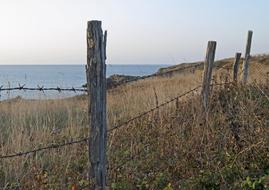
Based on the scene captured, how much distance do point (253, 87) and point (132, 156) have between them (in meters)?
3.82

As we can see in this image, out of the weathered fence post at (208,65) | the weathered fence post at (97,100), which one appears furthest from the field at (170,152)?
the weathered fence post at (97,100)

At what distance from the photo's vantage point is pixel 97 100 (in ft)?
13.0

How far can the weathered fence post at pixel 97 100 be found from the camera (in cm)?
391

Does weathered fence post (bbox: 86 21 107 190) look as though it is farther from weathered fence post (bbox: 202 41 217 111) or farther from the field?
weathered fence post (bbox: 202 41 217 111)

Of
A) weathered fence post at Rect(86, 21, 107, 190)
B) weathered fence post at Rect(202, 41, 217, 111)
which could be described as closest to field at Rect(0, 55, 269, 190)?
weathered fence post at Rect(202, 41, 217, 111)

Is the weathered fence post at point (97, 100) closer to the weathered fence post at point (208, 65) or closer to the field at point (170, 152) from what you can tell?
the field at point (170, 152)

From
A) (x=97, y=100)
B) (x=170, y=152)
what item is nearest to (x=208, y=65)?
(x=170, y=152)

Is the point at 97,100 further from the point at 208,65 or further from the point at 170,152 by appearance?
the point at 208,65

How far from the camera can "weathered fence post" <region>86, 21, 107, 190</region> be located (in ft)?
12.8

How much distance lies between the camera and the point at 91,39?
3898 millimetres

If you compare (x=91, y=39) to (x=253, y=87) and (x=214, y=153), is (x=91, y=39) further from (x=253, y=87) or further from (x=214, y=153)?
(x=253, y=87)

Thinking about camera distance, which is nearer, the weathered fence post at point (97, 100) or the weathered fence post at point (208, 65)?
the weathered fence post at point (97, 100)

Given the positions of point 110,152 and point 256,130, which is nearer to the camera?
point 256,130

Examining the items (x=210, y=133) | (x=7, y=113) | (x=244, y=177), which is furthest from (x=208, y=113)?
(x=7, y=113)
